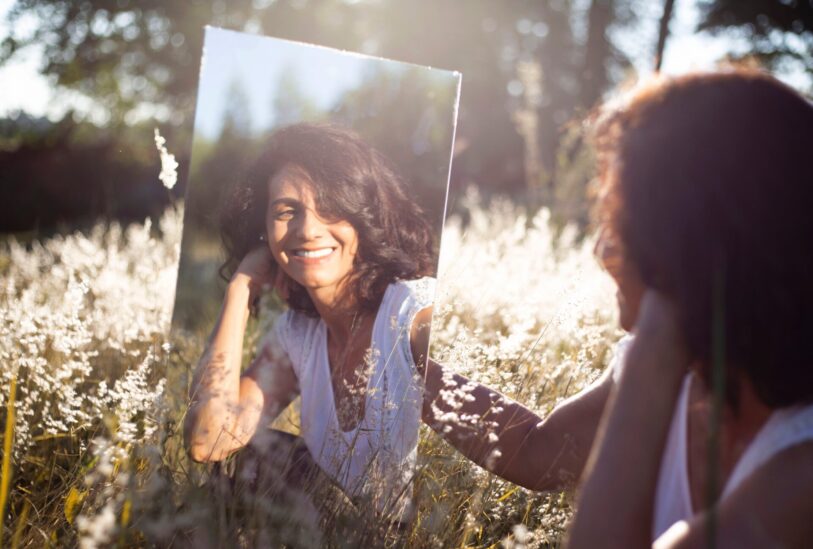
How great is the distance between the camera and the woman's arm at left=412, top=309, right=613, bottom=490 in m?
1.78

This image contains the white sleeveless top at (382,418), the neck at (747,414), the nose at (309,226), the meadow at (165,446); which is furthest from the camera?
the nose at (309,226)

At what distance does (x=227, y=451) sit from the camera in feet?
5.83

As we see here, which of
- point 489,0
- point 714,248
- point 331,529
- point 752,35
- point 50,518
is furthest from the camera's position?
point 489,0

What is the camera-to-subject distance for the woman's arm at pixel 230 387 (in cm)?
178

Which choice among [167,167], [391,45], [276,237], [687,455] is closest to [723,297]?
[687,455]

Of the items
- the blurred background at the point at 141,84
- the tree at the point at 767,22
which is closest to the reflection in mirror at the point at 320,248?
the blurred background at the point at 141,84

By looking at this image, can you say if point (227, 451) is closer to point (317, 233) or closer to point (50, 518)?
point (50, 518)

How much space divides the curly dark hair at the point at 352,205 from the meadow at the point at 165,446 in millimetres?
274

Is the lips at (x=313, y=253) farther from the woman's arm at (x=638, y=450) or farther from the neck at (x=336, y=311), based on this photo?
the woman's arm at (x=638, y=450)

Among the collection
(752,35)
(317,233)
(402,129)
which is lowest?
(317,233)

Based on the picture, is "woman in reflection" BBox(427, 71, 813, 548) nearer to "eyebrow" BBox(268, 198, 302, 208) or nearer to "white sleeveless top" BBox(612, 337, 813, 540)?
"white sleeveless top" BBox(612, 337, 813, 540)

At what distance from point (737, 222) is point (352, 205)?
100 cm

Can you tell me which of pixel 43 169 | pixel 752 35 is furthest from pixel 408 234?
pixel 752 35

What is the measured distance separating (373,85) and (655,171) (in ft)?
2.93
